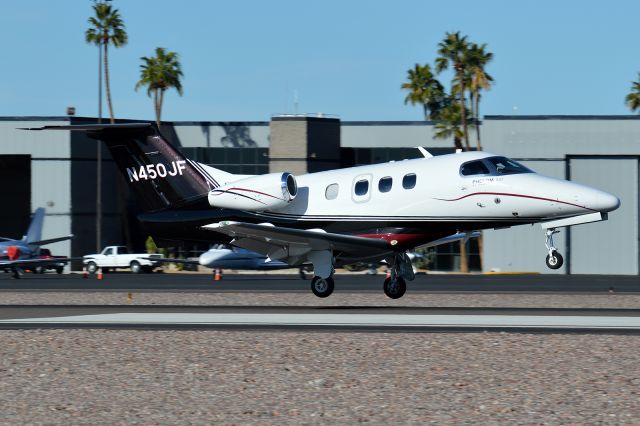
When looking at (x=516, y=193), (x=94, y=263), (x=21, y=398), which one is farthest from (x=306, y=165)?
(x=21, y=398)

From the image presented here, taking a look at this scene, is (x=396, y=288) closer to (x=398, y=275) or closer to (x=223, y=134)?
(x=398, y=275)

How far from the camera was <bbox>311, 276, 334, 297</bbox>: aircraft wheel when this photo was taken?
83.8 feet

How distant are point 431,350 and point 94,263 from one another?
146 ft

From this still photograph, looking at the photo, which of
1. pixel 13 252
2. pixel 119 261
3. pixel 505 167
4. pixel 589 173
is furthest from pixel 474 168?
pixel 119 261

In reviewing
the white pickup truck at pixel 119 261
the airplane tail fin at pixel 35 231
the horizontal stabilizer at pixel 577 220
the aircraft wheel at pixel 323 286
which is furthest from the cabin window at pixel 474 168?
the white pickup truck at pixel 119 261

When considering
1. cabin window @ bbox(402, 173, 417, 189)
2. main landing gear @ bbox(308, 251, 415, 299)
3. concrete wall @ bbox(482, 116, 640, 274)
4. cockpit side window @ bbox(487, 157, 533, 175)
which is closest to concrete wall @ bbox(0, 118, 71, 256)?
concrete wall @ bbox(482, 116, 640, 274)

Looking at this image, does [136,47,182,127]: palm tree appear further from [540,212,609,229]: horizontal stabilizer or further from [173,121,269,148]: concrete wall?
[540,212,609,229]: horizontal stabilizer

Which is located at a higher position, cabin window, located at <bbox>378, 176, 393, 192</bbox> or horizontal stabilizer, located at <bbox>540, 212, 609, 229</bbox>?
cabin window, located at <bbox>378, 176, 393, 192</bbox>

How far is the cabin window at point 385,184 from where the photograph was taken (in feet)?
82.4

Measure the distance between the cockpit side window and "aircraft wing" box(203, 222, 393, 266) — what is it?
10.6 feet

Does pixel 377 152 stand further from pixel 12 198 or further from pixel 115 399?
pixel 115 399

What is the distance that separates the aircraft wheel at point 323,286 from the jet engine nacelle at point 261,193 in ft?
7.28

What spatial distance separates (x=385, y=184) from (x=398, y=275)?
2.77m

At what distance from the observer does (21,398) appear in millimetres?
11625
